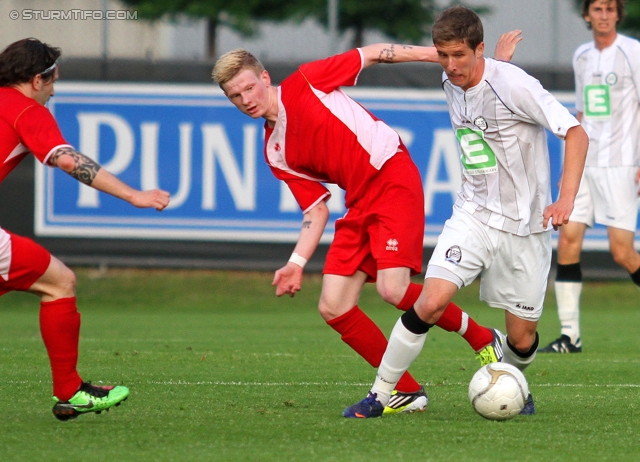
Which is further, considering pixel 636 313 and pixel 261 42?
pixel 261 42

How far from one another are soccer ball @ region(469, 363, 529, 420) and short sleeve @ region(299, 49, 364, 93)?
1.76 meters

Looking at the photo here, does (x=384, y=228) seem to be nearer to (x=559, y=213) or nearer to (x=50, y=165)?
(x=559, y=213)

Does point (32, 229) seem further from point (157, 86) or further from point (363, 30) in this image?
point (363, 30)

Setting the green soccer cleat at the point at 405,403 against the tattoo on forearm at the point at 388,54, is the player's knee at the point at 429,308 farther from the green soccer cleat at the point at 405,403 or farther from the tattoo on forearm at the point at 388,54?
the tattoo on forearm at the point at 388,54

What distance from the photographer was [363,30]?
16875 millimetres

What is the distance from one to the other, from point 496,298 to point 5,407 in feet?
8.72

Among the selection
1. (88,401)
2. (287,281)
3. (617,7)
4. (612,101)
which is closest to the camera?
(88,401)

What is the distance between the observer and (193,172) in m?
13.1

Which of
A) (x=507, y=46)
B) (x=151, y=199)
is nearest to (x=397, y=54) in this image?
(x=507, y=46)

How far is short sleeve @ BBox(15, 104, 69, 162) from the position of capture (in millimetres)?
4945

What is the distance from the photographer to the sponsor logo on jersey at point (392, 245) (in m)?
5.54

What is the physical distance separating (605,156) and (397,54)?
3.27 m

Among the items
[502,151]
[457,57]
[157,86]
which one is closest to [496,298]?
[502,151]

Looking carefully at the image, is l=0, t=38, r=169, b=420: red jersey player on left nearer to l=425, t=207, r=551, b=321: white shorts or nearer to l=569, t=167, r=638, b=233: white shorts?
l=425, t=207, r=551, b=321: white shorts
